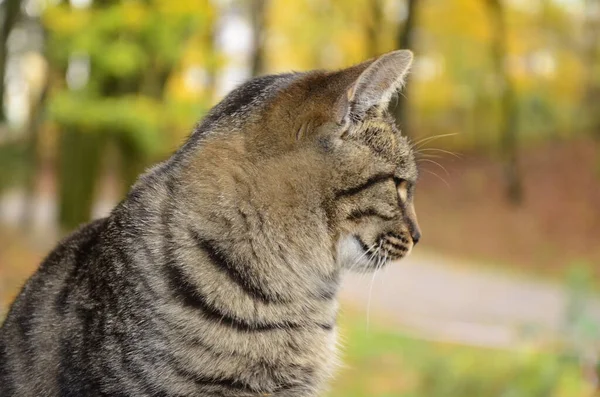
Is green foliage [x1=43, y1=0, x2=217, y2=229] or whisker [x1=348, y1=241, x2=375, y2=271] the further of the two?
green foliage [x1=43, y1=0, x2=217, y2=229]

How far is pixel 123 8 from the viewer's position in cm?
602

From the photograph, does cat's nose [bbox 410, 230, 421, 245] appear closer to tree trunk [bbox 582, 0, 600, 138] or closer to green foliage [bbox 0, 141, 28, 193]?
green foliage [bbox 0, 141, 28, 193]

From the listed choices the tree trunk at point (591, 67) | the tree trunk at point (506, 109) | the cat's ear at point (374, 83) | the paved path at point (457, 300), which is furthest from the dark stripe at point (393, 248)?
the tree trunk at point (591, 67)

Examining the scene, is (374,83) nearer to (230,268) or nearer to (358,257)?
(358,257)

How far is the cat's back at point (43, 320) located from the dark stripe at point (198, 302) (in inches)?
11.6

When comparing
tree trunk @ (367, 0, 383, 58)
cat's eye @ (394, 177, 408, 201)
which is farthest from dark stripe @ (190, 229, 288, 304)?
tree trunk @ (367, 0, 383, 58)

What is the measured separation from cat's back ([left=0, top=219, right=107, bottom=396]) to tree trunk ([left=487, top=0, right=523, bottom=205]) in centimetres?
1522

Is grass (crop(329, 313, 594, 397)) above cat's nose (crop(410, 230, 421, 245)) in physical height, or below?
above

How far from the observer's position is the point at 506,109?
17.6m

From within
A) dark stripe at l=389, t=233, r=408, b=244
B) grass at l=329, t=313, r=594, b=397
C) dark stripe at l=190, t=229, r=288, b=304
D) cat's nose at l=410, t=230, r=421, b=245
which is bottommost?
dark stripe at l=190, t=229, r=288, b=304

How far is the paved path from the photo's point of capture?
897cm

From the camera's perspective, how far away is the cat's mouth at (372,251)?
230 cm

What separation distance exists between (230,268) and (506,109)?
16479mm

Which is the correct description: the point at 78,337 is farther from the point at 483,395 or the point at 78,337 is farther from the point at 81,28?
the point at 81,28
